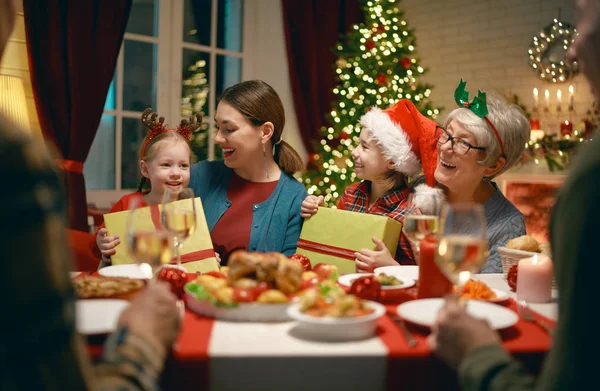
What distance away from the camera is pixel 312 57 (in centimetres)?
627

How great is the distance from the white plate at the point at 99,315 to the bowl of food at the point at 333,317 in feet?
1.25

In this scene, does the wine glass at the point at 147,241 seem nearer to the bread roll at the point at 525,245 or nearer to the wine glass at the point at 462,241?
the wine glass at the point at 462,241

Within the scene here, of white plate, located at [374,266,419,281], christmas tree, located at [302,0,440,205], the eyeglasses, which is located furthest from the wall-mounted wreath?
white plate, located at [374,266,419,281]

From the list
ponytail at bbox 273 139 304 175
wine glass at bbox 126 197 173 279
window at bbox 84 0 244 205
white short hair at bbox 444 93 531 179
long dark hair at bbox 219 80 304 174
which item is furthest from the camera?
window at bbox 84 0 244 205

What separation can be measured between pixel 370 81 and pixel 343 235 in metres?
3.53

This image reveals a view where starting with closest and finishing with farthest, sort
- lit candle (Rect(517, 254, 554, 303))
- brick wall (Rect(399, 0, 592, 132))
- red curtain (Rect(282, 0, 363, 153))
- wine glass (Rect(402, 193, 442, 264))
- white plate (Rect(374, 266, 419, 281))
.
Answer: wine glass (Rect(402, 193, 442, 264)), lit candle (Rect(517, 254, 554, 303)), white plate (Rect(374, 266, 419, 281)), brick wall (Rect(399, 0, 592, 132)), red curtain (Rect(282, 0, 363, 153))

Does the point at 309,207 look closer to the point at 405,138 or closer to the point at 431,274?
the point at 405,138

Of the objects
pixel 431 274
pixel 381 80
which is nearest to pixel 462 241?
pixel 431 274

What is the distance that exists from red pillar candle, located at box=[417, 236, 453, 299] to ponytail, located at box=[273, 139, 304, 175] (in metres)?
1.44

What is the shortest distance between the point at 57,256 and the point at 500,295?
3.99 feet

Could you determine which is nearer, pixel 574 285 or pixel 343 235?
pixel 574 285

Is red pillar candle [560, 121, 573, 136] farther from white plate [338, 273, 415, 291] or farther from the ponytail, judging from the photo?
white plate [338, 273, 415, 291]

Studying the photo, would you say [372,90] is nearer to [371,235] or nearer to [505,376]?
[371,235]

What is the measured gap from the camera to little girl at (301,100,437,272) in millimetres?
2672
